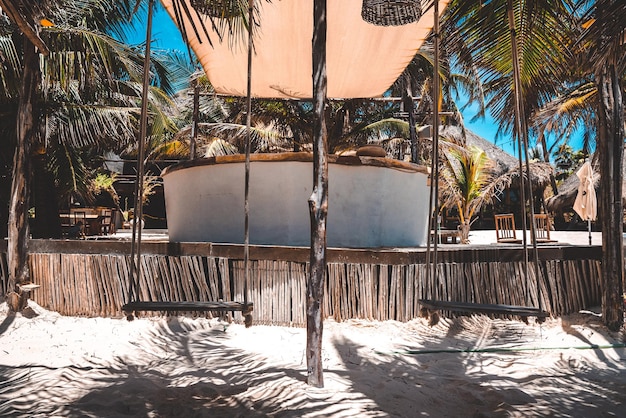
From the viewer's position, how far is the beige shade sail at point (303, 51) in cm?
473

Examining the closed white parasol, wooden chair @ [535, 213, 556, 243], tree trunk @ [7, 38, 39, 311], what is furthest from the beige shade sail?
the closed white parasol

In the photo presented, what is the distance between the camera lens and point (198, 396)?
3146mm

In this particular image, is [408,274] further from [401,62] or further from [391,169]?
[401,62]

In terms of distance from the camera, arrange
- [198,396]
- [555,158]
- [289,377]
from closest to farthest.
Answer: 1. [198,396]
2. [289,377]
3. [555,158]

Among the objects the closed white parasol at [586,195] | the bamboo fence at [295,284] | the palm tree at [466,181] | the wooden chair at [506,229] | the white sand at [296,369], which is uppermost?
the palm tree at [466,181]

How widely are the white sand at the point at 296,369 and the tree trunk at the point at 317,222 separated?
0.22 meters

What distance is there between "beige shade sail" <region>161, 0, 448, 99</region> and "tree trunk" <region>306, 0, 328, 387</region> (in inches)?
50.3

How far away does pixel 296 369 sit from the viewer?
12.0ft

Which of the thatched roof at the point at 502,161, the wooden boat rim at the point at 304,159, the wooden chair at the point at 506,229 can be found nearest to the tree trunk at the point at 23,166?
the wooden boat rim at the point at 304,159

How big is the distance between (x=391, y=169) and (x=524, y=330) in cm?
225

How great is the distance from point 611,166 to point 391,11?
3.05m

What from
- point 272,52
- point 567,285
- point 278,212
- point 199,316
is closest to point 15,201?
point 199,316

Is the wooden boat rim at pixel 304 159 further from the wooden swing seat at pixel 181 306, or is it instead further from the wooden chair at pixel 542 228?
the wooden chair at pixel 542 228

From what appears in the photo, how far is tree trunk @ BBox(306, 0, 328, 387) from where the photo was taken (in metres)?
3.22
